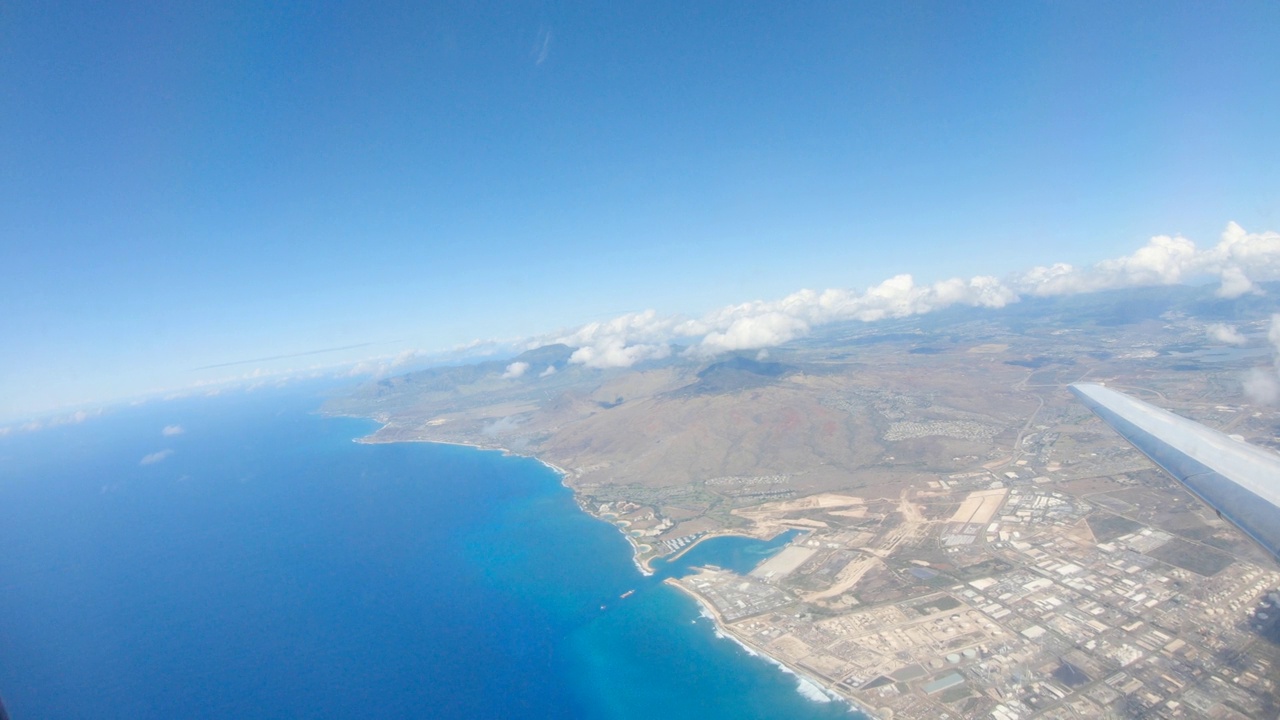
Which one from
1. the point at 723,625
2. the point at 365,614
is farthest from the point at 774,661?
the point at 365,614

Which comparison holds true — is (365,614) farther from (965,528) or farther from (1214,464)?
(1214,464)

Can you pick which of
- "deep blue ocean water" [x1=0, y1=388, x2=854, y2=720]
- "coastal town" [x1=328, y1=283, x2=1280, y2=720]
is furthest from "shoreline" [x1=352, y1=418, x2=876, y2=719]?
"deep blue ocean water" [x1=0, y1=388, x2=854, y2=720]

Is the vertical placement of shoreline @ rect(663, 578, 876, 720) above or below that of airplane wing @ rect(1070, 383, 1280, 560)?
below

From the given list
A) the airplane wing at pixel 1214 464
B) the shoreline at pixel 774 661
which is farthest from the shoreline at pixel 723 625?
the airplane wing at pixel 1214 464

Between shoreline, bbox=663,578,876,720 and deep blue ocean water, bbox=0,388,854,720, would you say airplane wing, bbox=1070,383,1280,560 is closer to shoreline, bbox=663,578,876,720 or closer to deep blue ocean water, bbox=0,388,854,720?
shoreline, bbox=663,578,876,720

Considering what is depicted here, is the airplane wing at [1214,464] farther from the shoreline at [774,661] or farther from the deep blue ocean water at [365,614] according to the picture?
the deep blue ocean water at [365,614]

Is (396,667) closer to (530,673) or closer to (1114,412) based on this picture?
(530,673)
